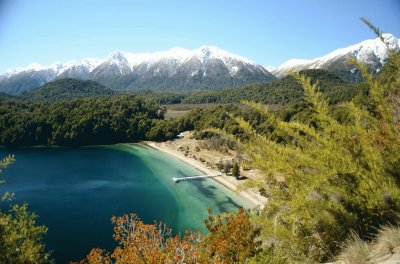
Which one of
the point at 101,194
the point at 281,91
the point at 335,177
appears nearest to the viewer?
the point at 335,177

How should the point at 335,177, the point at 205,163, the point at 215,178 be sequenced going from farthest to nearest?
1. the point at 205,163
2. the point at 215,178
3. the point at 335,177

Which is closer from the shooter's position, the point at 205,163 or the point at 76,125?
the point at 205,163

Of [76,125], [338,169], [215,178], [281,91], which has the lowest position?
[215,178]

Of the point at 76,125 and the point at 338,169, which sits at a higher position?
the point at 338,169

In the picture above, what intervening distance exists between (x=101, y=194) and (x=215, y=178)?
15167 millimetres

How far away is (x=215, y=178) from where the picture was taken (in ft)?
139

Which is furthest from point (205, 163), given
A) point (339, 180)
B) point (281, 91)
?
point (281, 91)

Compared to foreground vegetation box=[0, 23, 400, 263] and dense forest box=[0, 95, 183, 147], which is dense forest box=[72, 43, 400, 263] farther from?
dense forest box=[0, 95, 183, 147]

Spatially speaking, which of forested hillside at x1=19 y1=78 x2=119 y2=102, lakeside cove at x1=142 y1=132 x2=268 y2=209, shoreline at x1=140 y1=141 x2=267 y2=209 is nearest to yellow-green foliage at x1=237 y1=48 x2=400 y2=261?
lakeside cove at x1=142 y1=132 x2=268 y2=209

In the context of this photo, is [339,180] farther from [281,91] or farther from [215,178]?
[281,91]

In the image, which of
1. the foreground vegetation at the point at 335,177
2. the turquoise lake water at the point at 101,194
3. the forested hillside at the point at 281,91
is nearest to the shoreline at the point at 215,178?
the turquoise lake water at the point at 101,194

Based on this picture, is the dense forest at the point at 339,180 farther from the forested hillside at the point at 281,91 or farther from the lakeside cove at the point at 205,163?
the forested hillside at the point at 281,91

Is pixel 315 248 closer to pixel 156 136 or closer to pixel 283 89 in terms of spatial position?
pixel 156 136

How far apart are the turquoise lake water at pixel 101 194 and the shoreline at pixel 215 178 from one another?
32.8 inches
